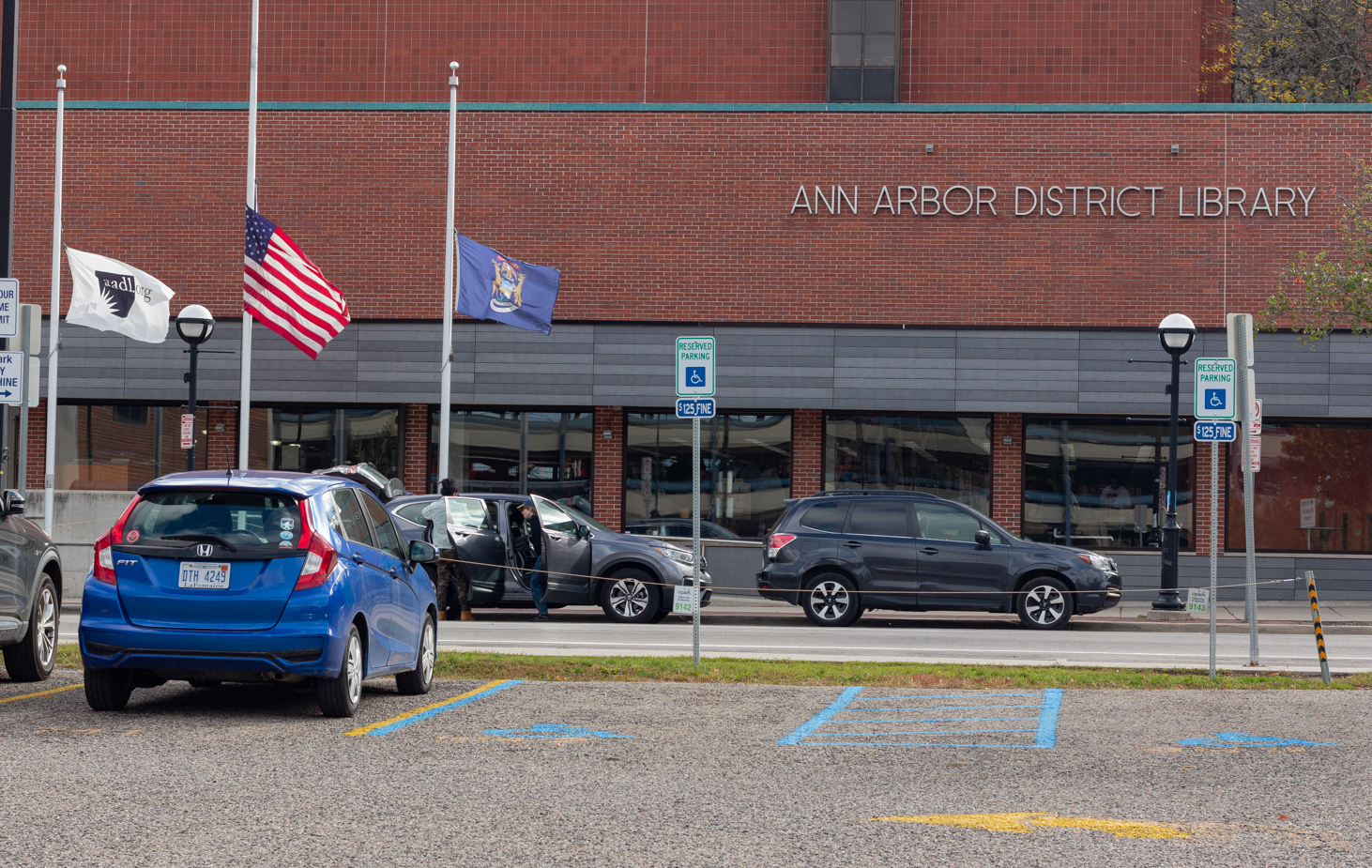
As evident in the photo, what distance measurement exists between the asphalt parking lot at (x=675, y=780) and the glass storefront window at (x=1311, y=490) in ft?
46.5

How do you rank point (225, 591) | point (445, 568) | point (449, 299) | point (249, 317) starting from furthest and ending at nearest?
point (449, 299) → point (249, 317) → point (445, 568) → point (225, 591)

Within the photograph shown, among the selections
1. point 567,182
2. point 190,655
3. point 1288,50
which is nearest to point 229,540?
point 190,655

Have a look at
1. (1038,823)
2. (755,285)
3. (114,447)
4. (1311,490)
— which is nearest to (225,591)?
(1038,823)

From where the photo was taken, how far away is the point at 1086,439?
24.6 metres

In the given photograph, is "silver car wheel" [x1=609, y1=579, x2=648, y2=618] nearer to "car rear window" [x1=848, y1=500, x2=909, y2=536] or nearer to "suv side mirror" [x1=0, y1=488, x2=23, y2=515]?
"car rear window" [x1=848, y1=500, x2=909, y2=536]

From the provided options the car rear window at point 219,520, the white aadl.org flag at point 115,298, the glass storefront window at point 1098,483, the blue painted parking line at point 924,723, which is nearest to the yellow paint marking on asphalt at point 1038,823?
the blue painted parking line at point 924,723

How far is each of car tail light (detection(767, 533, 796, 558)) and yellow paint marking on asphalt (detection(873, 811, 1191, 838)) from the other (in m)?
12.6

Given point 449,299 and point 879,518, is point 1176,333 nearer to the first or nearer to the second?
point 879,518

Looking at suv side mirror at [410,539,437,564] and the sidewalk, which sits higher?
suv side mirror at [410,539,437,564]

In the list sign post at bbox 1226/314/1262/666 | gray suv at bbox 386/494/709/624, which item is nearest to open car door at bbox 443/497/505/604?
gray suv at bbox 386/494/709/624

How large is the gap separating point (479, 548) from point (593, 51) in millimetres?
14372

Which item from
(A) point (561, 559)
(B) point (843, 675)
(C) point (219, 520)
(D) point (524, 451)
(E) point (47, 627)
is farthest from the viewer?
(D) point (524, 451)

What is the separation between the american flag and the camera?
65.4ft

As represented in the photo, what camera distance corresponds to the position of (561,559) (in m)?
18.7
